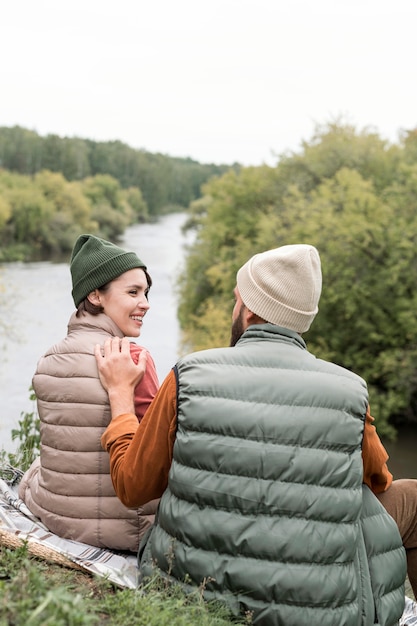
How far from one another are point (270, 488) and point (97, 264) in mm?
1207

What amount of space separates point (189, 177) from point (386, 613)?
99946 millimetres

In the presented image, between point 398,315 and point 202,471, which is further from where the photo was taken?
point 398,315

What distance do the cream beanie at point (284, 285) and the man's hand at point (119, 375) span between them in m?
0.52

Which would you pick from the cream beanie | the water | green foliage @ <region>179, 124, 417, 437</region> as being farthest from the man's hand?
green foliage @ <region>179, 124, 417, 437</region>

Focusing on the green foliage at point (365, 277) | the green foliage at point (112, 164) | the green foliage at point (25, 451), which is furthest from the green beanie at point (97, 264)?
the green foliage at point (112, 164)

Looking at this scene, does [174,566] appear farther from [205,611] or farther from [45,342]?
[45,342]

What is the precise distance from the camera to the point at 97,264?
9.78 ft

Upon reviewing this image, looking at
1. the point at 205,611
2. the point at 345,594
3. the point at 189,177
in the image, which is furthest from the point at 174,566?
the point at 189,177

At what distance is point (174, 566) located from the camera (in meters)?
2.34

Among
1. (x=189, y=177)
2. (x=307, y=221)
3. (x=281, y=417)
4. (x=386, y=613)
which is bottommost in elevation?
(x=189, y=177)

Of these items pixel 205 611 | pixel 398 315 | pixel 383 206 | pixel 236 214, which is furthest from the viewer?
pixel 236 214

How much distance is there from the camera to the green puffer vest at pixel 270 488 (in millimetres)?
2223

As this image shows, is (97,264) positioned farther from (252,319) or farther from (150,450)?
(150,450)

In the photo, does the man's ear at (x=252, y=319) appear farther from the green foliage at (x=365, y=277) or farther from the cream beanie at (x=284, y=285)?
the green foliage at (x=365, y=277)
